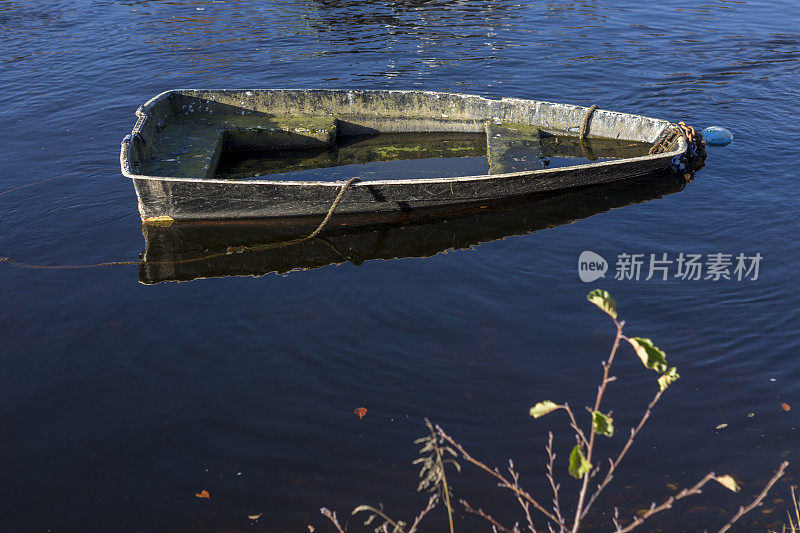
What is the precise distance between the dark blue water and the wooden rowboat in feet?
2.44

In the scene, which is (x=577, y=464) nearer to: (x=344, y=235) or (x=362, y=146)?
(x=344, y=235)

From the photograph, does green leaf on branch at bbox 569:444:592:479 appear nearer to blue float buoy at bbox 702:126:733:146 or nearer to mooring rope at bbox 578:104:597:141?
mooring rope at bbox 578:104:597:141

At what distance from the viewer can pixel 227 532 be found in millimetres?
5340

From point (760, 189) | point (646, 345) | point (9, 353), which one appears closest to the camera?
point (646, 345)

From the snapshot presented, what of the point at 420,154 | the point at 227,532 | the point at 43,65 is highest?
the point at 43,65

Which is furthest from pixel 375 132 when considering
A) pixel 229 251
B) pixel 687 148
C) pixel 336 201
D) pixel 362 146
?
pixel 687 148

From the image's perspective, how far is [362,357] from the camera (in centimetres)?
721

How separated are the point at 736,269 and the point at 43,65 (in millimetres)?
16950

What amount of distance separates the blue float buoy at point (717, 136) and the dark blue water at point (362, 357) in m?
0.25

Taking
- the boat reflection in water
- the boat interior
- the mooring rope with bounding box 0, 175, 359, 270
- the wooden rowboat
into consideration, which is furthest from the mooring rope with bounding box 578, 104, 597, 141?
the mooring rope with bounding box 0, 175, 359, 270

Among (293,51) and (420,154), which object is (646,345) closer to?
(420,154)

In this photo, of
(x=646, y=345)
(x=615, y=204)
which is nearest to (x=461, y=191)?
(x=615, y=204)

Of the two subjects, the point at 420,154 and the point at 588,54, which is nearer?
the point at 420,154

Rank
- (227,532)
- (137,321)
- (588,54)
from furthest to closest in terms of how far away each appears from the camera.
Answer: (588,54), (137,321), (227,532)
